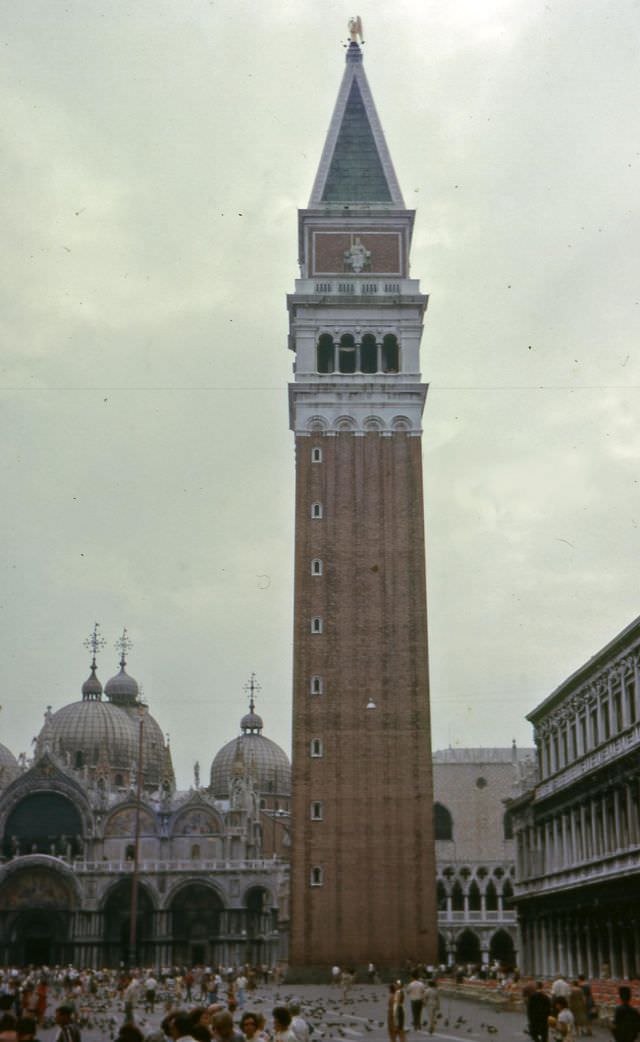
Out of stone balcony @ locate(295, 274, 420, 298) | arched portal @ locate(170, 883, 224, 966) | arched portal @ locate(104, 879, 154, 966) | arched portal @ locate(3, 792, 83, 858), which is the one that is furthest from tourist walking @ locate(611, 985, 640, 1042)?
arched portal @ locate(3, 792, 83, 858)

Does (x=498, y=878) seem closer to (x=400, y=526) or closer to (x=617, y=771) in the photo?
(x=400, y=526)

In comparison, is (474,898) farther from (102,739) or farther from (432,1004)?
(432,1004)

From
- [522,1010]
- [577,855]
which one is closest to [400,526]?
[577,855]

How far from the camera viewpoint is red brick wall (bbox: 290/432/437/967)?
58875mm

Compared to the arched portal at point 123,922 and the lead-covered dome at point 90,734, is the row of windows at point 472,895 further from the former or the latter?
the lead-covered dome at point 90,734

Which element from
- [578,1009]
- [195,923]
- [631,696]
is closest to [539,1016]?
[578,1009]

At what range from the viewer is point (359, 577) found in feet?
210

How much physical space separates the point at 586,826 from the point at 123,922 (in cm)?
4197

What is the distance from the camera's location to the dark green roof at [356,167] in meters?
71.1

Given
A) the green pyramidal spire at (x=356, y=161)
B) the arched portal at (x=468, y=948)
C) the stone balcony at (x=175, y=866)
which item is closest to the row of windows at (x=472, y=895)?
the arched portal at (x=468, y=948)

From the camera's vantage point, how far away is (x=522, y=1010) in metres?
39.7

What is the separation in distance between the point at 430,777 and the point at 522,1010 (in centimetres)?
2157

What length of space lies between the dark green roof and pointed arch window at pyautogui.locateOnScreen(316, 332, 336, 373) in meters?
7.90

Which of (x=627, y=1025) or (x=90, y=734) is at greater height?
(x=90, y=734)
